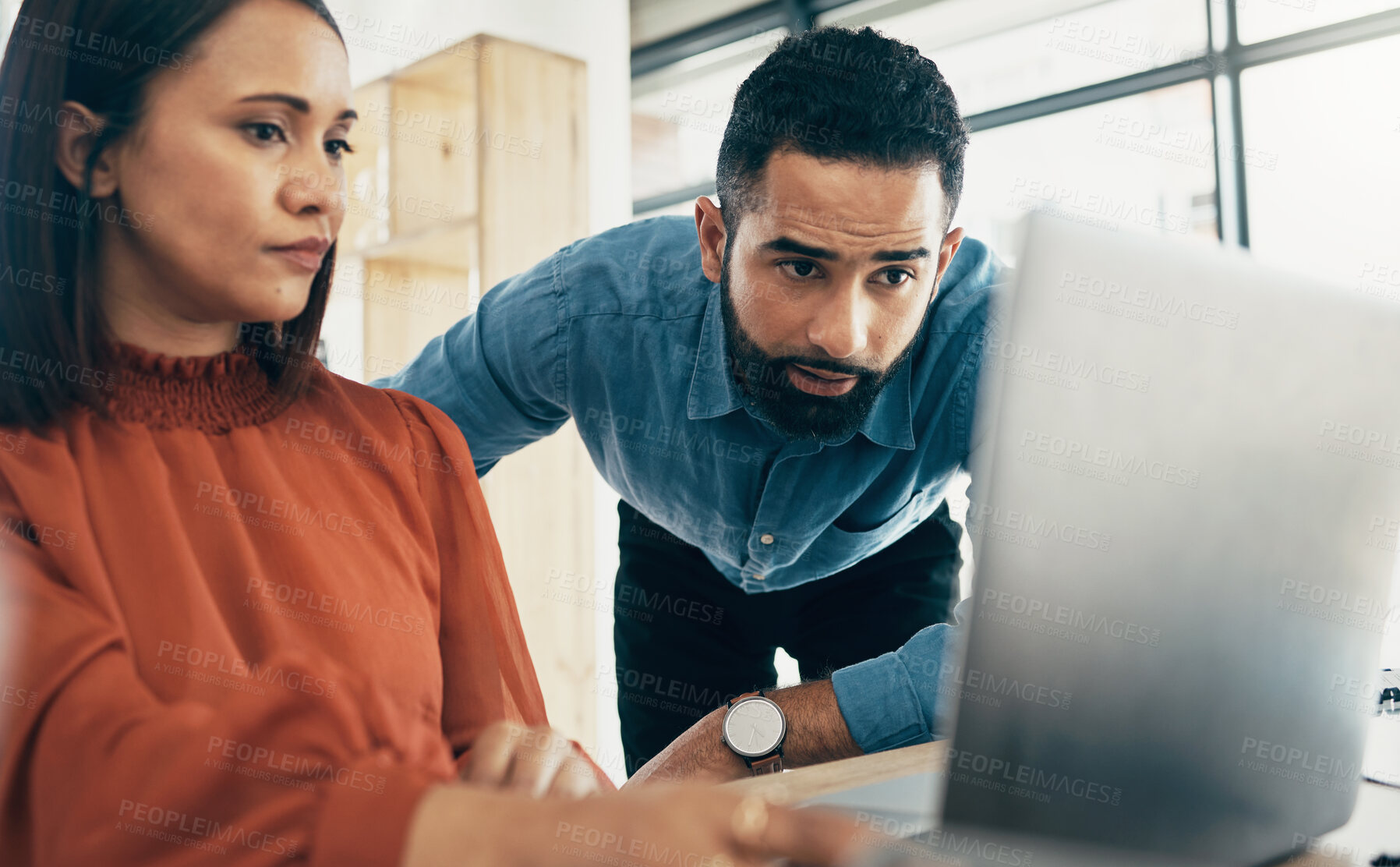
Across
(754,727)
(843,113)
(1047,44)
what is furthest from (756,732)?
(1047,44)

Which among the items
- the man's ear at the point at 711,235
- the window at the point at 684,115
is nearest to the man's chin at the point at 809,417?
the man's ear at the point at 711,235

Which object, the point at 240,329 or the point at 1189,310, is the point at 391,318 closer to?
the point at 240,329

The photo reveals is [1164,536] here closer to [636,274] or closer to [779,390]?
[779,390]

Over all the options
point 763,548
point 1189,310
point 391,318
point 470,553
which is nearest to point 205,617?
point 470,553

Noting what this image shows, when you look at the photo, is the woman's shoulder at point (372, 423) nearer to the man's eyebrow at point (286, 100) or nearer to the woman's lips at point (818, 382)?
the man's eyebrow at point (286, 100)

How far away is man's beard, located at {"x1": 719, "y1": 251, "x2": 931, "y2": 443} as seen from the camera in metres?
1.29

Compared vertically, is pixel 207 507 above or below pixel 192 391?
below

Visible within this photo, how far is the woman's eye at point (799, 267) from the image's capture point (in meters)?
1.20

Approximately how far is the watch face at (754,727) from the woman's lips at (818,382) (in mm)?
399

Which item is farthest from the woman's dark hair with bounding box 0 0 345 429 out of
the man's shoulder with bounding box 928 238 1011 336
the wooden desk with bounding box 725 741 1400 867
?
the man's shoulder with bounding box 928 238 1011 336

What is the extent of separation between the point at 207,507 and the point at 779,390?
73 centimetres

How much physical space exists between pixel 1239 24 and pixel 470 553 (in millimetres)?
2714

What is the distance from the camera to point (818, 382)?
4.19ft

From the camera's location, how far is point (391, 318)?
284 cm
